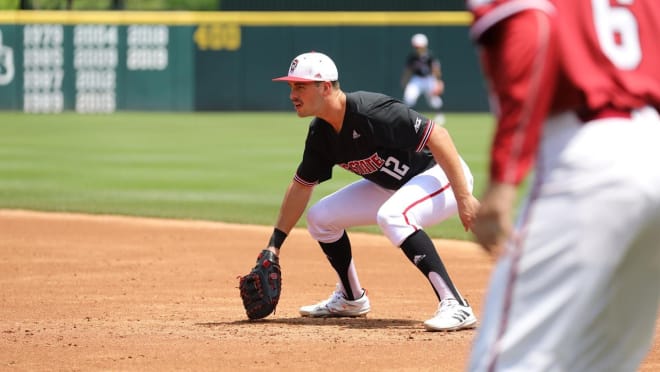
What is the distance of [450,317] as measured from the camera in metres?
5.36

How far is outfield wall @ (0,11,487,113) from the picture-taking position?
88.8 feet

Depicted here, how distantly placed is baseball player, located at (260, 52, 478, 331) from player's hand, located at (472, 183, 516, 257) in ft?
9.03

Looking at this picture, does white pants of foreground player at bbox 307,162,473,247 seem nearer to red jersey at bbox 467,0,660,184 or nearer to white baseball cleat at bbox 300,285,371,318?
white baseball cleat at bbox 300,285,371,318

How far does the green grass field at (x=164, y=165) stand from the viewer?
11211 millimetres

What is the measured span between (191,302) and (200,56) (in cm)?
2250

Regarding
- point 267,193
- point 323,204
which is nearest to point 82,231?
point 267,193

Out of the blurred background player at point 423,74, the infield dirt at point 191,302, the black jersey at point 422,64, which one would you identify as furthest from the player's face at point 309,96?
the black jersey at point 422,64

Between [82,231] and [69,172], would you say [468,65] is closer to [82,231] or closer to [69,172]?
[69,172]

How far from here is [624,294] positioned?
2.46 m

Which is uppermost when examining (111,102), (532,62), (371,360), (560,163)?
(532,62)

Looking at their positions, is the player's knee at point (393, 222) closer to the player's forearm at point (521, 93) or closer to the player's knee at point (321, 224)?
the player's knee at point (321, 224)

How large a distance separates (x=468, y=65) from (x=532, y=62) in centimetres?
2671

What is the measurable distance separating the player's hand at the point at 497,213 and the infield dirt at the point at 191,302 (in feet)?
7.39

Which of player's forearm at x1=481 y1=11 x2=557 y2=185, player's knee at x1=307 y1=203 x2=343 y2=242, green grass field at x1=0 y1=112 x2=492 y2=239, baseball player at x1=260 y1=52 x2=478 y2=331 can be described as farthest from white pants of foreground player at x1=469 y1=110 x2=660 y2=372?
green grass field at x1=0 y1=112 x2=492 y2=239
